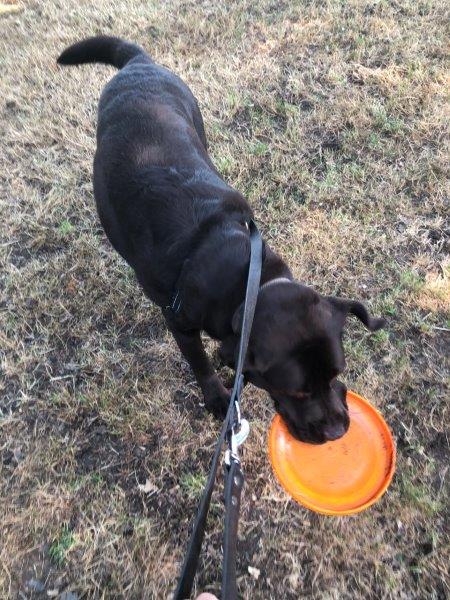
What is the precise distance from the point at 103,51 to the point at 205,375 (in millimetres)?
2447

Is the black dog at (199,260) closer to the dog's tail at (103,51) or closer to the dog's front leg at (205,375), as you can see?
the dog's front leg at (205,375)

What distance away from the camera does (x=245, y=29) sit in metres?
5.41

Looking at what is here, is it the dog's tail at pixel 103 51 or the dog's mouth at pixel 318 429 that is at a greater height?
the dog's tail at pixel 103 51

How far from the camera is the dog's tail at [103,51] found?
375 centimetres

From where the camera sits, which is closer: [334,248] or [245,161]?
[334,248]

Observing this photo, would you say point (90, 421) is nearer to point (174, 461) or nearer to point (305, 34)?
point (174, 461)

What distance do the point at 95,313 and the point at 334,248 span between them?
1.62 metres

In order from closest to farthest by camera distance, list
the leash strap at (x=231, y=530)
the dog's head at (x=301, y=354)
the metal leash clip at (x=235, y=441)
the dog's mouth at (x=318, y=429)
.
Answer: the leash strap at (x=231, y=530) < the metal leash clip at (x=235, y=441) < the dog's head at (x=301, y=354) < the dog's mouth at (x=318, y=429)

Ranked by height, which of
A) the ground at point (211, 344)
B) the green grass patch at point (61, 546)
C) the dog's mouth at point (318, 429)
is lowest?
the green grass patch at point (61, 546)

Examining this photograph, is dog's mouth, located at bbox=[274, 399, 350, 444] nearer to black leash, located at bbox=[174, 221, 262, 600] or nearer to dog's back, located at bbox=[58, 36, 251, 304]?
black leash, located at bbox=[174, 221, 262, 600]

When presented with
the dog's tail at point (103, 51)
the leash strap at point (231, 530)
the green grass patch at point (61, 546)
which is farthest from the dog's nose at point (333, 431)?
the dog's tail at point (103, 51)

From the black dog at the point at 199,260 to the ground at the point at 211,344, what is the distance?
23.4 inches

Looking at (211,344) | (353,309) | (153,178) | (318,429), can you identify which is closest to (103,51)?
(153,178)

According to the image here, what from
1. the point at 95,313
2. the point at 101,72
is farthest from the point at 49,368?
the point at 101,72
